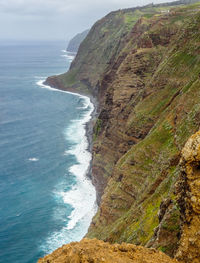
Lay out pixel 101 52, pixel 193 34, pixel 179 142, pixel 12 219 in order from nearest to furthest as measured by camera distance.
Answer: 1. pixel 179 142
2. pixel 193 34
3. pixel 12 219
4. pixel 101 52

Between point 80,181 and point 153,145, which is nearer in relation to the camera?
point 153,145

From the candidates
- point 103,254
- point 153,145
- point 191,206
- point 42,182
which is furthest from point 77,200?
point 191,206

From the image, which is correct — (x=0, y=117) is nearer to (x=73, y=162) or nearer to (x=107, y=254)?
(x=73, y=162)

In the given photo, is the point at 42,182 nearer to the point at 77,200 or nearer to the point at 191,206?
the point at 77,200

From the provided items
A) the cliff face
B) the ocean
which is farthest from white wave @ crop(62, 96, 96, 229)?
the cliff face

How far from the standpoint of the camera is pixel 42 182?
278 feet

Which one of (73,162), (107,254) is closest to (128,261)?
(107,254)

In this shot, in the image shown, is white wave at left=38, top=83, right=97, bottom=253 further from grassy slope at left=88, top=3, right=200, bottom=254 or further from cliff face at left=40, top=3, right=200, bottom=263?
grassy slope at left=88, top=3, right=200, bottom=254

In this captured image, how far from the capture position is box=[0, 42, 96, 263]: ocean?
62938mm

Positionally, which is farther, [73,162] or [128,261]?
[73,162]

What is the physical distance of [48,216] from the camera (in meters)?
70.2

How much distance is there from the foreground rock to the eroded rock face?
2.96 ft

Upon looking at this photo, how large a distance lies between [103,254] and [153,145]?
35582 millimetres

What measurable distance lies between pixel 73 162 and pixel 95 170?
16.7 meters
